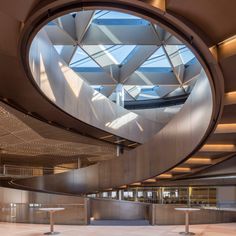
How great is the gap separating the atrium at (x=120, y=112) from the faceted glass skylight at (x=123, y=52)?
7cm

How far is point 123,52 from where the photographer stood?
2219 cm

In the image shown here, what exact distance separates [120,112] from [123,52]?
13.9 feet

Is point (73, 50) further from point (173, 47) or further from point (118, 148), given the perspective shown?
point (118, 148)

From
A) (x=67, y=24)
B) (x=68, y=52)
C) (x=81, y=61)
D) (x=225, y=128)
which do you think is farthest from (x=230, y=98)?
(x=81, y=61)

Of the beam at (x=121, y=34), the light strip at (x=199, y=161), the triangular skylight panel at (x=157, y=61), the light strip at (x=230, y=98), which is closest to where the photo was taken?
the light strip at (x=230, y=98)

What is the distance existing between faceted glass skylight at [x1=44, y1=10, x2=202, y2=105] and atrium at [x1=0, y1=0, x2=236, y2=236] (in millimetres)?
74

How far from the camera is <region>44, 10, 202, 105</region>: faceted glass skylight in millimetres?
17016

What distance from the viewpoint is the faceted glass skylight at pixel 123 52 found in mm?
17016

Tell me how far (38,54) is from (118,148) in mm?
15714

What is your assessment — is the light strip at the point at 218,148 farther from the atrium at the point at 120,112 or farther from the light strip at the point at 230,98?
the light strip at the point at 230,98

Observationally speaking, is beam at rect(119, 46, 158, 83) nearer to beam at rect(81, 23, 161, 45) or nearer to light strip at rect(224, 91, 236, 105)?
beam at rect(81, 23, 161, 45)

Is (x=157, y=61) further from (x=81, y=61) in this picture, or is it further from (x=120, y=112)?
(x=81, y=61)

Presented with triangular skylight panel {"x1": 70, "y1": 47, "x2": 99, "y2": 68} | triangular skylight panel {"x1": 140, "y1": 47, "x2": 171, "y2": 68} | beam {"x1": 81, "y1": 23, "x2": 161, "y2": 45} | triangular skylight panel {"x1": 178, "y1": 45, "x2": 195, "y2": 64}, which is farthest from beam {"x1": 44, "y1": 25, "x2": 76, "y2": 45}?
triangular skylight panel {"x1": 140, "y1": 47, "x2": 171, "y2": 68}

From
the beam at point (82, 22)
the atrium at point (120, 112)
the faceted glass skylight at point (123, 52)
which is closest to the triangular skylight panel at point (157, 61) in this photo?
the faceted glass skylight at point (123, 52)
